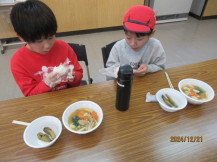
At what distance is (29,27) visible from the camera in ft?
2.71

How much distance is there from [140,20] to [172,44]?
265cm

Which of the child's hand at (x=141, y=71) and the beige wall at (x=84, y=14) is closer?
the child's hand at (x=141, y=71)

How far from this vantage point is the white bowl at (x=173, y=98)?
794 millimetres

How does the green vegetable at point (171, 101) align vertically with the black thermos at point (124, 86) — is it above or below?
below

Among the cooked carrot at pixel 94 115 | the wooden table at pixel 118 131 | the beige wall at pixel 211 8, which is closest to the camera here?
the wooden table at pixel 118 131

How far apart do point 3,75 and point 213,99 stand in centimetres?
280

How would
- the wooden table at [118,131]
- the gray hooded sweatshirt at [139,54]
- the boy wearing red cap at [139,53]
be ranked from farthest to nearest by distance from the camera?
the gray hooded sweatshirt at [139,54] < the boy wearing red cap at [139,53] < the wooden table at [118,131]

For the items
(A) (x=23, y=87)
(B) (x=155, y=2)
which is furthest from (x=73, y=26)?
(A) (x=23, y=87)

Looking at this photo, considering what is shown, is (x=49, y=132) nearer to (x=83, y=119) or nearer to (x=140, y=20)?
(x=83, y=119)

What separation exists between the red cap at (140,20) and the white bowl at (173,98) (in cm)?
40

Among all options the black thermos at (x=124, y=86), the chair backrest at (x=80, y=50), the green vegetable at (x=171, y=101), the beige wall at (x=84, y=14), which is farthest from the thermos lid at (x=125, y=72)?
the beige wall at (x=84, y=14)

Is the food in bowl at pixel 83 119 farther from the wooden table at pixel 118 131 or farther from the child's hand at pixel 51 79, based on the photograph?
the child's hand at pixel 51 79

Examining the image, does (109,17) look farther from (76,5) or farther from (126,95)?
(126,95)

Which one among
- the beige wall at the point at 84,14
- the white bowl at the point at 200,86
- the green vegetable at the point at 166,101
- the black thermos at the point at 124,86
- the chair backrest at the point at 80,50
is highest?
the black thermos at the point at 124,86
